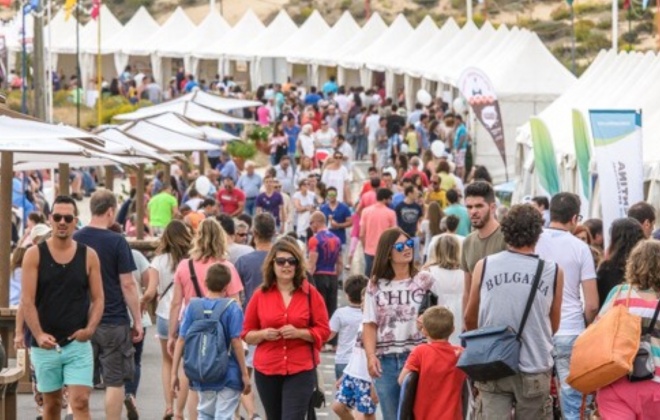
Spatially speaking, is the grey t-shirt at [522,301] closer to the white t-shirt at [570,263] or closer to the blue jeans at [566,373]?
the white t-shirt at [570,263]

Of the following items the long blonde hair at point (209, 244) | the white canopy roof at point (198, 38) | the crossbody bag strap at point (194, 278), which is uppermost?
the white canopy roof at point (198, 38)

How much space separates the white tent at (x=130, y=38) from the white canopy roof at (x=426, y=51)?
1737 centimetres

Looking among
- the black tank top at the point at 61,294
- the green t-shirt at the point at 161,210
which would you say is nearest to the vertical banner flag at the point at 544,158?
the green t-shirt at the point at 161,210

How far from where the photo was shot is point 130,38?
225ft

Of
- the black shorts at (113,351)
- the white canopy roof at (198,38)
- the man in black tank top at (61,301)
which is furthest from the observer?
the white canopy roof at (198,38)

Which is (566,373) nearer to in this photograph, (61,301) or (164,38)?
(61,301)

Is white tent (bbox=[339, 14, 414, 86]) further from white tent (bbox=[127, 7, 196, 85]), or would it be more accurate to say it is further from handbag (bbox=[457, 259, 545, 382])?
handbag (bbox=[457, 259, 545, 382])

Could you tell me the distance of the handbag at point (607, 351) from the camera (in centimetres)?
923

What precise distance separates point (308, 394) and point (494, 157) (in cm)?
2587

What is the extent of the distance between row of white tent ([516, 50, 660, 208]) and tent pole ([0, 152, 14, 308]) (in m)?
7.42

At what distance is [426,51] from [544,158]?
84.4ft

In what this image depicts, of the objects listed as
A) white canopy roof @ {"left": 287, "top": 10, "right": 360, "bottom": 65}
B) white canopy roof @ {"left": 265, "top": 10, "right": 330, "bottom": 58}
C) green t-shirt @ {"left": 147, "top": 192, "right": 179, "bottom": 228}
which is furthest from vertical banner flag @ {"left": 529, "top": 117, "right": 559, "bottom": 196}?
white canopy roof @ {"left": 265, "top": 10, "right": 330, "bottom": 58}

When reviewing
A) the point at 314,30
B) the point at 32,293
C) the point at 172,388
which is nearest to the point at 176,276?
the point at 172,388

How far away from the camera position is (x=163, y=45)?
6662cm
